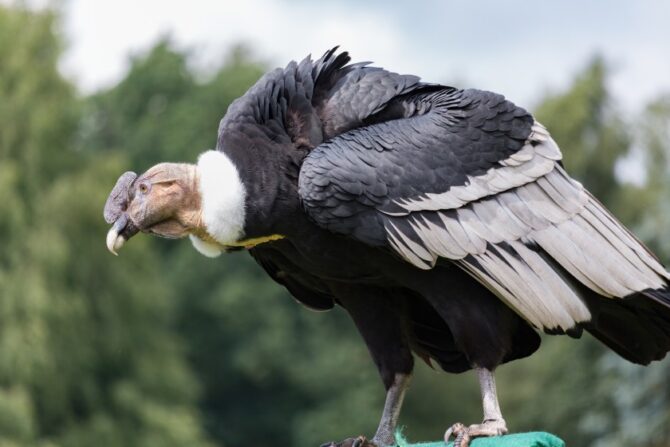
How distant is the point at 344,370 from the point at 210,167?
112ft

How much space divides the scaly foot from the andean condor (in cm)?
1

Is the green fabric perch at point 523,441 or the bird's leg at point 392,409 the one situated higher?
the bird's leg at point 392,409

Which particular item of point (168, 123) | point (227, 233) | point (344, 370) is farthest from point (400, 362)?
point (168, 123)

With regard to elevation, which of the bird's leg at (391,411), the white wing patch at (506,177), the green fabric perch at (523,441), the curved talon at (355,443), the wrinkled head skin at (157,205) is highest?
the wrinkled head skin at (157,205)

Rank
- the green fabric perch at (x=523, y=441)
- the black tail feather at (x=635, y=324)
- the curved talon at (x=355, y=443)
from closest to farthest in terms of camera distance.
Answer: the green fabric perch at (x=523, y=441)
the black tail feather at (x=635, y=324)
the curved talon at (x=355, y=443)

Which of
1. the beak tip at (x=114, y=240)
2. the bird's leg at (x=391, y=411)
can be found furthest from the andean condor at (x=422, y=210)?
the bird's leg at (x=391, y=411)

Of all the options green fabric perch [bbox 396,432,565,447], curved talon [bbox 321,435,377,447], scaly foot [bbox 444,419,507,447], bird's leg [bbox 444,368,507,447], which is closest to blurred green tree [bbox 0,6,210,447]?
curved talon [bbox 321,435,377,447]

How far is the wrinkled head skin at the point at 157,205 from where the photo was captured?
8.34m

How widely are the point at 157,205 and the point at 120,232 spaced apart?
0.86 ft

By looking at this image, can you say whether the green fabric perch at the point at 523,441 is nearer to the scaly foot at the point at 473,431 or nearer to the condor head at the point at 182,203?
the scaly foot at the point at 473,431

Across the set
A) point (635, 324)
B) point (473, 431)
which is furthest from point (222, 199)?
point (635, 324)

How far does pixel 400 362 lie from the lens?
9.05m

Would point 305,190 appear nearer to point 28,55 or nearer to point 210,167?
point 210,167

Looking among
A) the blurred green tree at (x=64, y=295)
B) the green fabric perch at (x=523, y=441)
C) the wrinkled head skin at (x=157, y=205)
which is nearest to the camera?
the green fabric perch at (x=523, y=441)
